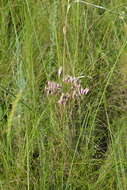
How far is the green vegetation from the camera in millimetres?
1331

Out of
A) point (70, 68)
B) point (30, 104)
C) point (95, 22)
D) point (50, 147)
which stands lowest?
point (50, 147)

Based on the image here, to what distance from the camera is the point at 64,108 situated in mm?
1416

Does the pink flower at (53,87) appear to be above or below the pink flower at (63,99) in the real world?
above

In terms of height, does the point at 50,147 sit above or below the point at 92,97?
below

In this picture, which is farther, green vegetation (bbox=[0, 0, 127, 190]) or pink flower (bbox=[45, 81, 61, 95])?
pink flower (bbox=[45, 81, 61, 95])

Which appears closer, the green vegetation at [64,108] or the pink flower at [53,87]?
the green vegetation at [64,108]

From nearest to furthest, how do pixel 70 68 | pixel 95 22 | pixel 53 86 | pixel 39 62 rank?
pixel 53 86 < pixel 70 68 < pixel 39 62 < pixel 95 22

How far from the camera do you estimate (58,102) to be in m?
1.42

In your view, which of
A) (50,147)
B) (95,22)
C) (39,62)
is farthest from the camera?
(95,22)

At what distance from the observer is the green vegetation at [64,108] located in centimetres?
133

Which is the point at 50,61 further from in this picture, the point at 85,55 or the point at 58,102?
the point at 58,102

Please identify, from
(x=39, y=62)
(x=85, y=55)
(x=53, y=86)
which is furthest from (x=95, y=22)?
(x=53, y=86)

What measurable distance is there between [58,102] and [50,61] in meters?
0.29

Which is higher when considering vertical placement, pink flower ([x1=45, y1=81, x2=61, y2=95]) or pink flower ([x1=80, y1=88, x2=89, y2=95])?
pink flower ([x1=45, y1=81, x2=61, y2=95])
